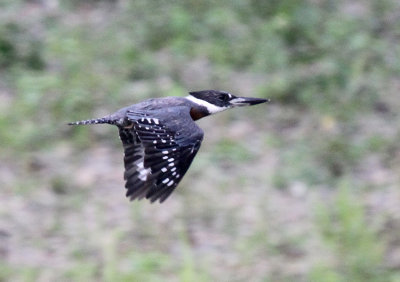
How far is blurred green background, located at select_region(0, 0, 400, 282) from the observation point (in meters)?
6.13

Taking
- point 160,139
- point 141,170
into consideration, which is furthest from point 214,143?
point 160,139

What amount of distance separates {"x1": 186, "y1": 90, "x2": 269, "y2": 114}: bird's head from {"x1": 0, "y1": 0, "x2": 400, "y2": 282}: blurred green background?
129 cm

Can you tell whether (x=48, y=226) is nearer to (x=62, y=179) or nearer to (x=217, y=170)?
(x=62, y=179)

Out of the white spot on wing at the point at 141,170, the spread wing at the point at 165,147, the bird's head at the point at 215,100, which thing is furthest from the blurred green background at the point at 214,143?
the spread wing at the point at 165,147

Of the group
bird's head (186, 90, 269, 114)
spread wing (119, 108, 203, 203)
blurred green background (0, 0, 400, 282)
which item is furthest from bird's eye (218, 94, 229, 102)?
blurred green background (0, 0, 400, 282)

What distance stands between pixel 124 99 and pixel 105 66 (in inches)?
23.0

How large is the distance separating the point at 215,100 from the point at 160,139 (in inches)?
30.1

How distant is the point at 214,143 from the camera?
765cm

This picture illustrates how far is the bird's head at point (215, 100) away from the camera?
490 centimetres

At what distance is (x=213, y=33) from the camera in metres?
8.99

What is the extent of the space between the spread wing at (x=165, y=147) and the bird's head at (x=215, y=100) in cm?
42

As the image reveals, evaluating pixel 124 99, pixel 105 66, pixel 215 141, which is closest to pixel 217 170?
pixel 215 141

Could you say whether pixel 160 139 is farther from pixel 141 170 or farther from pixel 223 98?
pixel 223 98

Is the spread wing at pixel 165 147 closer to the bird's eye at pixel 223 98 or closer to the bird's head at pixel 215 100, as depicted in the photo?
the bird's head at pixel 215 100
